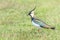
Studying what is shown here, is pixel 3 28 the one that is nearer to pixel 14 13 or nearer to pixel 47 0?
pixel 14 13

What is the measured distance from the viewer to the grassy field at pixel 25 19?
10.5 metres

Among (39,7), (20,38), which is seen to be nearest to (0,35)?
(20,38)

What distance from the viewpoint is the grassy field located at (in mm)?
10508

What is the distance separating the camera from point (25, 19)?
532 inches

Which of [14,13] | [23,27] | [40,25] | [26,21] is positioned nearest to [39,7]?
[14,13]

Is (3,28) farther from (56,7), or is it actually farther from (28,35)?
(56,7)

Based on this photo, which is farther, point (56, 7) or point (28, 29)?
point (56, 7)

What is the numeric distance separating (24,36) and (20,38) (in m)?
0.23

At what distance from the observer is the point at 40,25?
1039 centimetres

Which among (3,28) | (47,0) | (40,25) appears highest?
(40,25)

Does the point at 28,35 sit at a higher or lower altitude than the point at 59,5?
higher

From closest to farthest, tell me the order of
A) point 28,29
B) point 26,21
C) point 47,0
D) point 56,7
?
1. point 28,29
2. point 26,21
3. point 56,7
4. point 47,0

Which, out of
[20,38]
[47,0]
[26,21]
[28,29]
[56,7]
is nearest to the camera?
[20,38]

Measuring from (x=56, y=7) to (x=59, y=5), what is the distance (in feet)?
2.17
